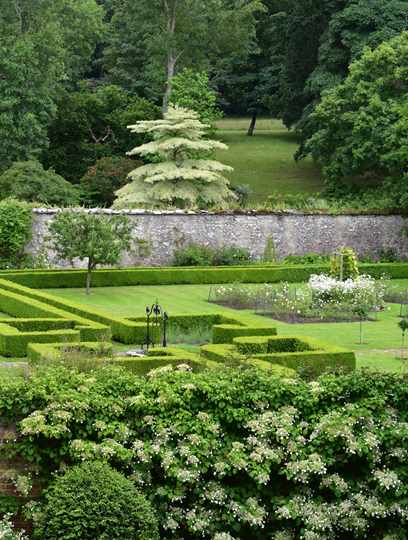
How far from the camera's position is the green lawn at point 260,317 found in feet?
79.3

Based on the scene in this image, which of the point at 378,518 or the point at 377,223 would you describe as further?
the point at 377,223

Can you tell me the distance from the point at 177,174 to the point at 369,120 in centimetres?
705

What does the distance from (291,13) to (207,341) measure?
39769mm


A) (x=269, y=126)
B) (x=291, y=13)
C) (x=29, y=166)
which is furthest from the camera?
(x=269, y=126)

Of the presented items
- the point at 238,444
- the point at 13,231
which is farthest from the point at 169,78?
the point at 238,444

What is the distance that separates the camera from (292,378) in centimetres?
1564

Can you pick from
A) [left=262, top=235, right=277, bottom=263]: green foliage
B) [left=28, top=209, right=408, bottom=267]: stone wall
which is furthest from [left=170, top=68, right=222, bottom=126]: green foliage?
[left=262, top=235, right=277, bottom=263]: green foliage

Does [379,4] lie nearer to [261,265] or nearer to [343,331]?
[261,265]

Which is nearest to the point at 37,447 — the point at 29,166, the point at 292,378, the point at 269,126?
the point at 292,378

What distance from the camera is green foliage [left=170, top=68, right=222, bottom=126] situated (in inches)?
2153

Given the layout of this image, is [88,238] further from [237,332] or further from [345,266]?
[237,332]

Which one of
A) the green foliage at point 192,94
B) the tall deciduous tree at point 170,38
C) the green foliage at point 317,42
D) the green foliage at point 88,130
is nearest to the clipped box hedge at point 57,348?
the green foliage at point 317,42

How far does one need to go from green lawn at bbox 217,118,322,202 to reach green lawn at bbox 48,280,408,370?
1957cm

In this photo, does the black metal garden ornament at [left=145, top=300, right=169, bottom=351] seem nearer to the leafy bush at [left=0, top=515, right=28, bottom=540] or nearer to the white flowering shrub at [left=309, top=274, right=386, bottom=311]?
the white flowering shrub at [left=309, top=274, right=386, bottom=311]
